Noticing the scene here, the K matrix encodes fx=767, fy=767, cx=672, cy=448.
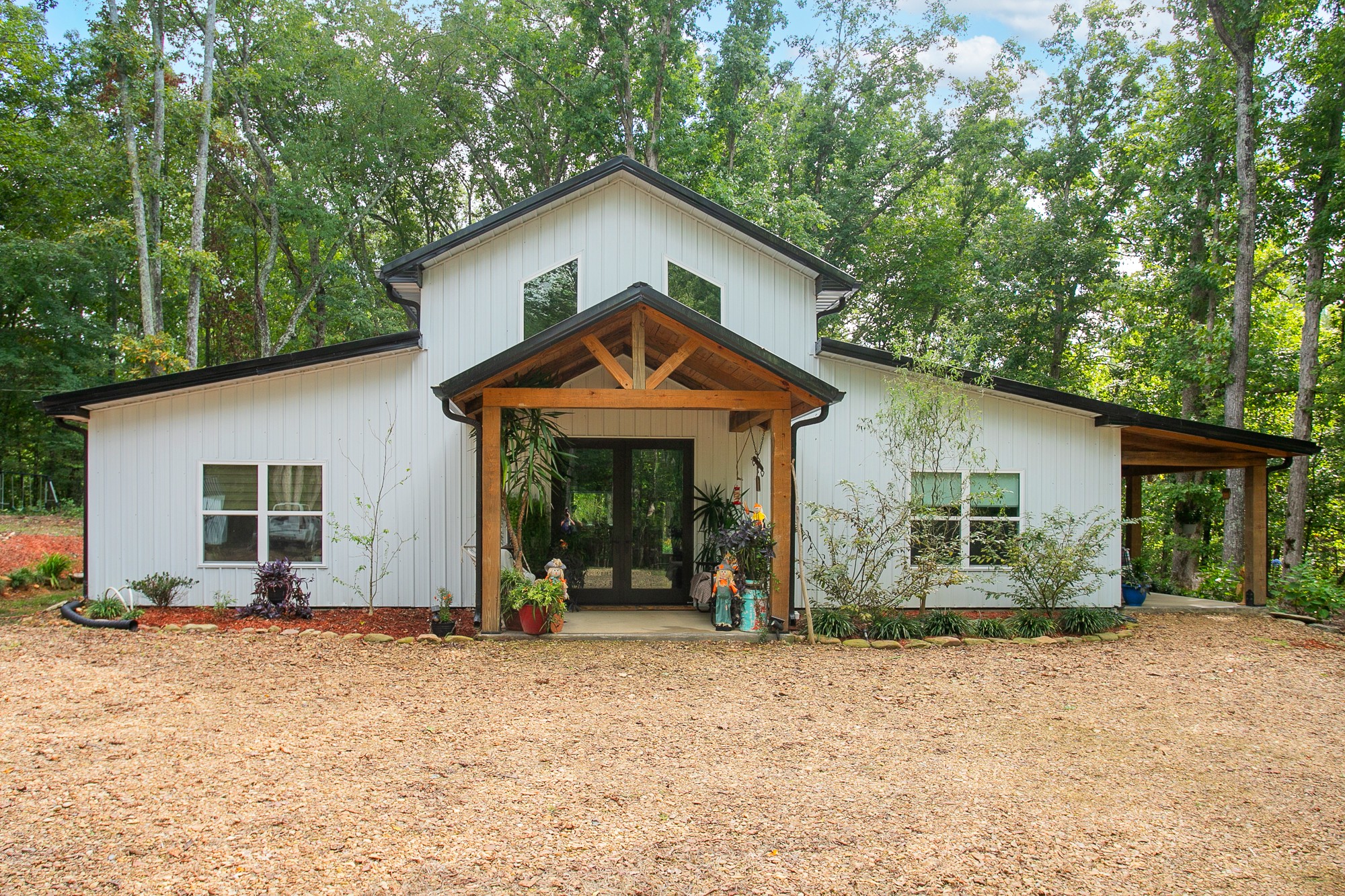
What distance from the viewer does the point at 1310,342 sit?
14.0 meters

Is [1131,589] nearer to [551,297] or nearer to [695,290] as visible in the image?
[695,290]

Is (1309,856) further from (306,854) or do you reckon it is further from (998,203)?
(998,203)

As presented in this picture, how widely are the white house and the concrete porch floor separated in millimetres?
673

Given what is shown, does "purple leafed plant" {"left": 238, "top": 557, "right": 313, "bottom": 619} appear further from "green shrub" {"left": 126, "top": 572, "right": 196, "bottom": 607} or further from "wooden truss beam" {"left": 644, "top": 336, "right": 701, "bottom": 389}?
"wooden truss beam" {"left": 644, "top": 336, "right": 701, "bottom": 389}

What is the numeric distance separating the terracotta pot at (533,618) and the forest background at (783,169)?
10395 millimetres

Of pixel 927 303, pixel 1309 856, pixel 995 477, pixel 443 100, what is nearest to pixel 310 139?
pixel 443 100

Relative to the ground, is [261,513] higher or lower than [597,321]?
lower

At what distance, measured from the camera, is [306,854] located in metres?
3.41

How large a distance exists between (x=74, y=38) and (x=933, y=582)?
916 inches

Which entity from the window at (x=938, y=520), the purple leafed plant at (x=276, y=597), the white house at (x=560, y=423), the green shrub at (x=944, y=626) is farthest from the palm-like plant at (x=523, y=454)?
the green shrub at (x=944, y=626)

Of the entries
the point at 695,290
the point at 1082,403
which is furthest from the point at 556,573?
the point at 1082,403

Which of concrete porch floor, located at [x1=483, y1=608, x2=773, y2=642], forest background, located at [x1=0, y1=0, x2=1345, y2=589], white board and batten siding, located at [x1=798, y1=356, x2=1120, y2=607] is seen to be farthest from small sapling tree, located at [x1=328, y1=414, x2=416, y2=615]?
forest background, located at [x1=0, y1=0, x2=1345, y2=589]

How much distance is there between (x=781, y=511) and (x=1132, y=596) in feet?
21.3

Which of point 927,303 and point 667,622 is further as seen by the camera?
point 927,303
